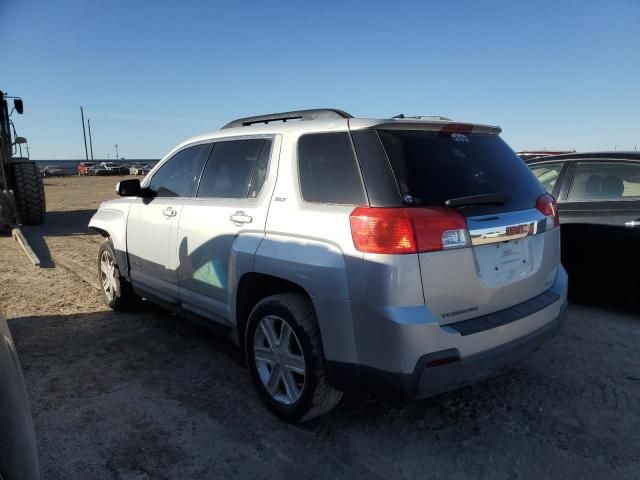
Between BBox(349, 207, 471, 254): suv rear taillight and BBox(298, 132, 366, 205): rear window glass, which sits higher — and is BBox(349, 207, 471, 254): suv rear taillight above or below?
below

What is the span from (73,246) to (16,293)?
3.23m

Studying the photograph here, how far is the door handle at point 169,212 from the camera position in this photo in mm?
3886

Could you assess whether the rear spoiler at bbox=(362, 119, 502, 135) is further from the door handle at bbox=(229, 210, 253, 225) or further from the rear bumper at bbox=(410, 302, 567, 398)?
the rear bumper at bbox=(410, 302, 567, 398)

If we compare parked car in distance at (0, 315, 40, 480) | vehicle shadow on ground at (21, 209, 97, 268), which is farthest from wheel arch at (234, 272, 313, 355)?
vehicle shadow on ground at (21, 209, 97, 268)

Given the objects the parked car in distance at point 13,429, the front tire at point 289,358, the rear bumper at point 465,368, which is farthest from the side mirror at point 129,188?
the rear bumper at point 465,368

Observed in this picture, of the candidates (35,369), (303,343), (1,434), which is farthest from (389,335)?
(35,369)

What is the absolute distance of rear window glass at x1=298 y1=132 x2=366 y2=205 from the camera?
2.56m

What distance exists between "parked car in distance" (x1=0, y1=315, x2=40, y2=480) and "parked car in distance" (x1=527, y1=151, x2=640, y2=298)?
4.82m

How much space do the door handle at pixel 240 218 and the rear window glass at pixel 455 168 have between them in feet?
3.41

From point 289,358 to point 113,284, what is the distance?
9.63 feet

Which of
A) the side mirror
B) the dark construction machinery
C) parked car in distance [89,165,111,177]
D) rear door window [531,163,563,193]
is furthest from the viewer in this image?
parked car in distance [89,165,111,177]

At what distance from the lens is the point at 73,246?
346 inches

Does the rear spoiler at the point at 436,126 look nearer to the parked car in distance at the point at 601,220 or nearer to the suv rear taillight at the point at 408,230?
the suv rear taillight at the point at 408,230

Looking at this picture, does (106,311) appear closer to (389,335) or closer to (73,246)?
(389,335)
